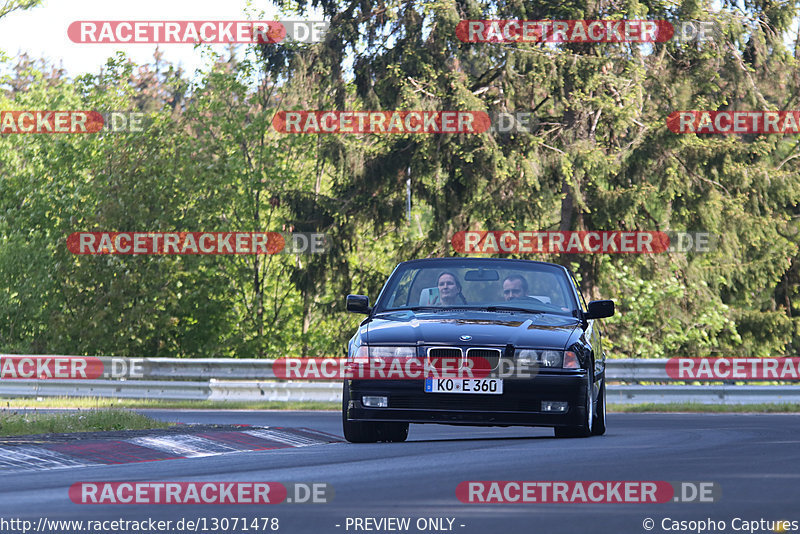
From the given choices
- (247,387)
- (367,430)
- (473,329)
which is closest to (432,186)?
(247,387)

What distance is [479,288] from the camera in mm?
10656

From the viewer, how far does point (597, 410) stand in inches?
433

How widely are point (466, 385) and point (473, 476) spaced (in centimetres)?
220

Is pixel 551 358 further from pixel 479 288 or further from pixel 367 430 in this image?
pixel 367 430

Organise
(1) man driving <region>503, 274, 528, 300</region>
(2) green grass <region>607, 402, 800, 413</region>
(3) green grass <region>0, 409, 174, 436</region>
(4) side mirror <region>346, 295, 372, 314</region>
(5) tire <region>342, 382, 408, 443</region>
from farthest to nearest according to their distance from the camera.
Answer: (2) green grass <region>607, 402, 800, 413</region> → (3) green grass <region>0, 409, 174, 436</region> → (1) man driving <region>503, 274, 528, 300</region> → (4) side mirror <region>346, 295, 372, 314</region> → (5) tire <region>342, 382, 408, 443</region>

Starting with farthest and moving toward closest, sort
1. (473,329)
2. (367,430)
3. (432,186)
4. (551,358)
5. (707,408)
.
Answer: (432,186) → (707,408) → (367,430) → (473,329) → (551,358)

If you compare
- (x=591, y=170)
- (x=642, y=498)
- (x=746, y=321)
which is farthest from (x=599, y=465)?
(x=746, y=321)

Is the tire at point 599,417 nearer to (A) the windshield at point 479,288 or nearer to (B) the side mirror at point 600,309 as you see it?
(B) the side mirror at point 600,309

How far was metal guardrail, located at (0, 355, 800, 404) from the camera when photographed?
20.3 metres

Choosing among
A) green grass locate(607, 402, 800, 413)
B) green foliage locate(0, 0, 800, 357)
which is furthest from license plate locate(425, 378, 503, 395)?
green foliage locate(0, 0, 800, 357)

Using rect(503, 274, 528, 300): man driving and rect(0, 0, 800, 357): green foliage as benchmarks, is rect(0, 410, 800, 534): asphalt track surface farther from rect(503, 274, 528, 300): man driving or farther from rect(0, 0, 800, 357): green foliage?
rect(0, 0, 800, 357): green foliage

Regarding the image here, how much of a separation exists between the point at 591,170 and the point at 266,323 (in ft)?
31.5

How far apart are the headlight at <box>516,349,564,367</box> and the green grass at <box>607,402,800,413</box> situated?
10.0m

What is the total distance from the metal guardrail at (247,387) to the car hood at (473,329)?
417 inches
